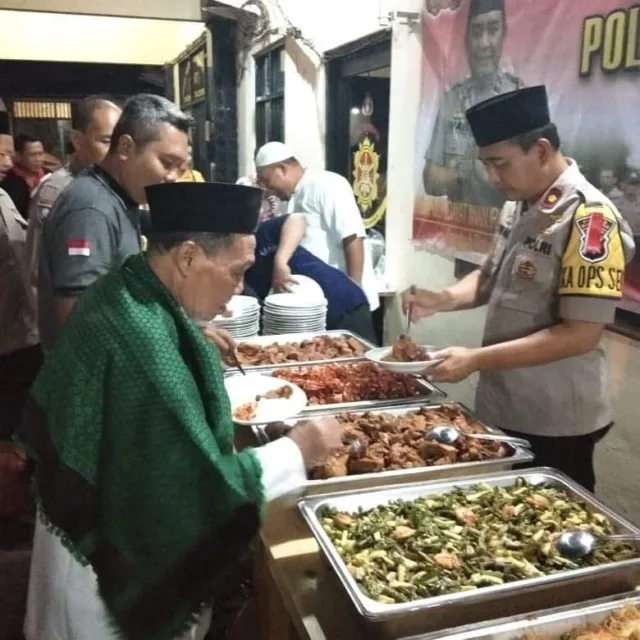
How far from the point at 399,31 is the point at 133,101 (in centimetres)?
194

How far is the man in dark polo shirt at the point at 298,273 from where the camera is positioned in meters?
2.74

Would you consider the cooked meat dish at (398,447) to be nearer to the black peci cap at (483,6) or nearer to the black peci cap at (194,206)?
the black peci cap at (194,206)

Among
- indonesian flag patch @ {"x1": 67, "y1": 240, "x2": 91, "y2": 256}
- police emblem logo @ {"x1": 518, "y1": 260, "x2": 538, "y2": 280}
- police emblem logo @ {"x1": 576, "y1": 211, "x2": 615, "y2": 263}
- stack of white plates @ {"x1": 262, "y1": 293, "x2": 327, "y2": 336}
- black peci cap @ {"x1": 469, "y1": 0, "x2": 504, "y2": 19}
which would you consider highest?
black peci cap @ {"x1": 469, "y1": 0, "x2": 504, "y2": 19}

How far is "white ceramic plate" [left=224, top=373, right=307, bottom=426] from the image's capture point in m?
1.54

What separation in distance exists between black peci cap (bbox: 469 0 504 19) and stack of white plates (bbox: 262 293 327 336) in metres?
1.25

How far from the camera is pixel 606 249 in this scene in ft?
4.83

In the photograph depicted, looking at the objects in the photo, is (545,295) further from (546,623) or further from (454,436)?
(546,623)

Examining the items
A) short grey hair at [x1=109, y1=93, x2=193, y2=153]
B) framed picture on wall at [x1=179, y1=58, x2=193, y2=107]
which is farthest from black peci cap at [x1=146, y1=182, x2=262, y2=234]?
framed picture on wall at [x1=179, y1=58, x2=193, y2=107]

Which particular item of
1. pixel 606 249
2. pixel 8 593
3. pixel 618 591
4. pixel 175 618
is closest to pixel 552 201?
pixel 606 249

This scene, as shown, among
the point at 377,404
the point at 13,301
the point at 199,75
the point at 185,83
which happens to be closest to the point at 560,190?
the point at 377,404

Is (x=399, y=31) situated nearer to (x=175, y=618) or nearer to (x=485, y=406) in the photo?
(x=485, y=406)

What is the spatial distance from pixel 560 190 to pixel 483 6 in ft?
4.45

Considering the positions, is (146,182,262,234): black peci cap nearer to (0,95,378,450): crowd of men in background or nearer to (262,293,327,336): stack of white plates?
(0,95,378,450): crowd of men in background

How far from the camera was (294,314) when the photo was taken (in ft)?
8.13
